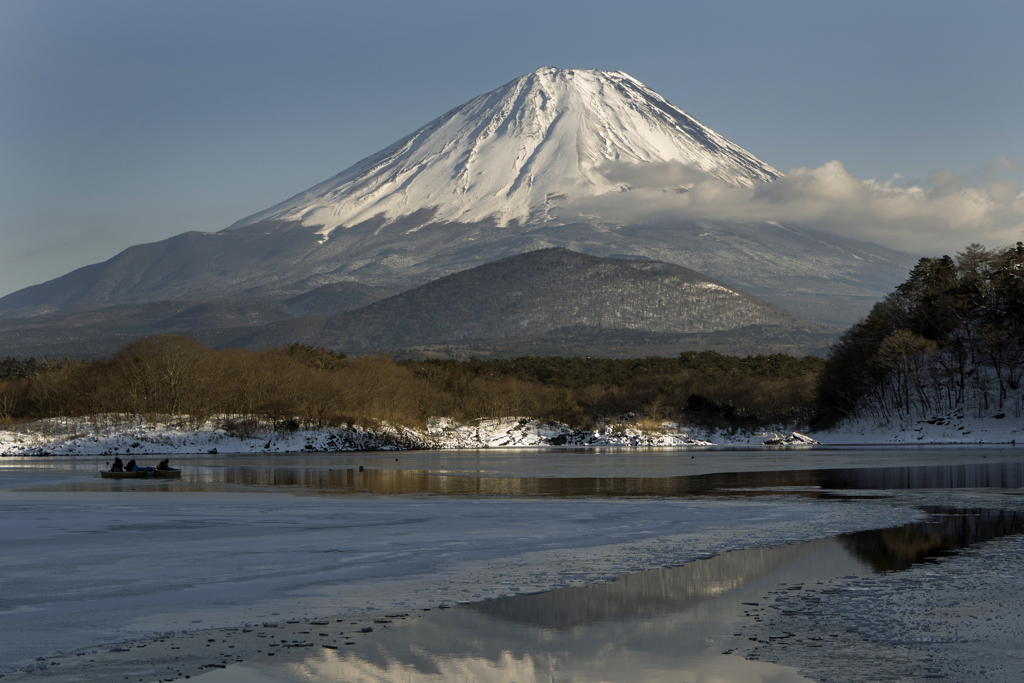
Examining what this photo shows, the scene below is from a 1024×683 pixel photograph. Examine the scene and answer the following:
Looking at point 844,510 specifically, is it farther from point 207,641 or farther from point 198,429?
point 198,429

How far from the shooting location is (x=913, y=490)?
3200 centimetres

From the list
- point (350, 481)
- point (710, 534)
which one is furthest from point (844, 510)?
point (350, 481)

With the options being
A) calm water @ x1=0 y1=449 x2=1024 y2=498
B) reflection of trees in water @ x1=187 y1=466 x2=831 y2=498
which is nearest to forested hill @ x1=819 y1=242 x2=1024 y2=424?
calm water @ x1=0 y1=449 x2=1024 y2=498

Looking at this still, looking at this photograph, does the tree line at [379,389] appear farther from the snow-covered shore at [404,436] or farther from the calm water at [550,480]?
the calm water at [550,480]

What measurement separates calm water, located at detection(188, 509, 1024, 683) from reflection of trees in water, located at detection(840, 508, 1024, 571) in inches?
9.7

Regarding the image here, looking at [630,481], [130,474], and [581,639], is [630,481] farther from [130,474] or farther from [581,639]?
[581,639]

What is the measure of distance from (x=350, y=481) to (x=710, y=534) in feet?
75.3

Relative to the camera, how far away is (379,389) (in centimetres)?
10281

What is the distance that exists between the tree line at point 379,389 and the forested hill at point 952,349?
58.0 feet

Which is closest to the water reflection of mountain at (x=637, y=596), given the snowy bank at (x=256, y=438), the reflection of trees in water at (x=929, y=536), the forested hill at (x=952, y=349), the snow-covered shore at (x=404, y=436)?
the reflection of trees in water at (x=929, y=536)

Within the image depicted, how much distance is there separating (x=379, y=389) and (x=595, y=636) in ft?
301

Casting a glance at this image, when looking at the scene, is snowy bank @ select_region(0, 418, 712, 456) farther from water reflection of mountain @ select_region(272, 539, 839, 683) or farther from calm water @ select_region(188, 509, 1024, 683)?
water reflection of mountain @ select_region(272, 539, 839, 683)

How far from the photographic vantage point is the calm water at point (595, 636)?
34.8ft

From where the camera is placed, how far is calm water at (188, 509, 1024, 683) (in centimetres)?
1060
